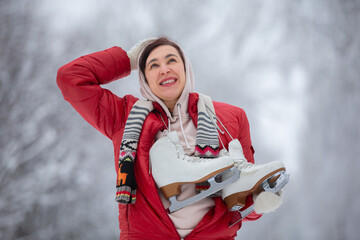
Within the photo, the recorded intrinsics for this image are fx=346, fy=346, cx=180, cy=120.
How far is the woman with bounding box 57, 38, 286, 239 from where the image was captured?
0.95 meters

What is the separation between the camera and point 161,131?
42.2 inches

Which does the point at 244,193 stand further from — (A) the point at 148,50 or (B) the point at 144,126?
(A) the point at 148,50

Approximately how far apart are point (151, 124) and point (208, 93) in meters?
1.51

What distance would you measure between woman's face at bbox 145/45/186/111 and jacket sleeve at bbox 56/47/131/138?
0.30 ft

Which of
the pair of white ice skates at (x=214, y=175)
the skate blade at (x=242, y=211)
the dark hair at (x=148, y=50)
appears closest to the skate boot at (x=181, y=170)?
the pair of white ice skates at (x=214, y=175)

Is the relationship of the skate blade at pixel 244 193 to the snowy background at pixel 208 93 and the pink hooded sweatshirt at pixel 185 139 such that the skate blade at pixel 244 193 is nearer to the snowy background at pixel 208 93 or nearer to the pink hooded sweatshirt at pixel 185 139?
the pink hooded sweatshirt at pixel 185 139

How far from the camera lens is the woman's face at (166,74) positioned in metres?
1.12

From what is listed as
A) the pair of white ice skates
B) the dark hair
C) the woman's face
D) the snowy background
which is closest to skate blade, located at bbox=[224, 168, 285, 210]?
the pair of white ice skates

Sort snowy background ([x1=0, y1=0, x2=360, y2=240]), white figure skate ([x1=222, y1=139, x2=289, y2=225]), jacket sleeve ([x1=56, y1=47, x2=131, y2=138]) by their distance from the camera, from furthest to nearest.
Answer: snowy background ([x1=0, y1=0, x2=360, y2=240]) < jacket sleeve ([x1=56, y1=47, x2=131, y2=138]) < white figure skate ([x1=222, y1=139, x2=289, y2=225])

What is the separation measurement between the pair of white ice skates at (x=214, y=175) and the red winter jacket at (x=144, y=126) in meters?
0.04

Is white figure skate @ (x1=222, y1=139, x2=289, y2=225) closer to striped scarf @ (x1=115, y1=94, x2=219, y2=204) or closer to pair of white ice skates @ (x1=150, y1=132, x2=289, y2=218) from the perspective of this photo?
pair of white ice skates @ (x1=150, y1=132, x2=289, y2=218)

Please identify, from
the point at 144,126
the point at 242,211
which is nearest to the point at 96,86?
the point at 144,126

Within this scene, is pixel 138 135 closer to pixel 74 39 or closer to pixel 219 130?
pixel 219 130

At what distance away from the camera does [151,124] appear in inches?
41.0
